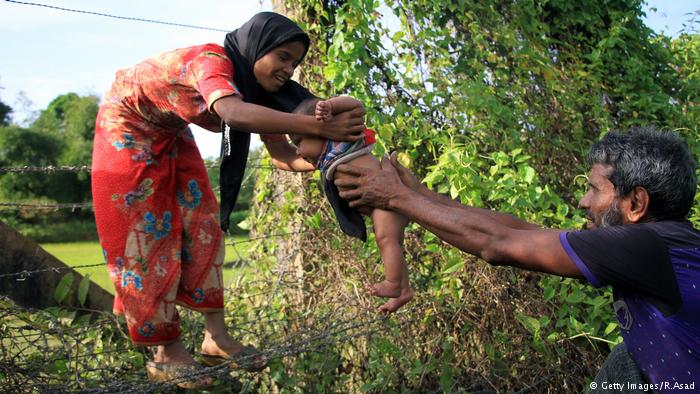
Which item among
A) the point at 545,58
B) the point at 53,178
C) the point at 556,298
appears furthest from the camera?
the point at 53,178

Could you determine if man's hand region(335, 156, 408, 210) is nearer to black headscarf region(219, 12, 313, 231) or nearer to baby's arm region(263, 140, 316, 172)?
black headscarf region(219, 12, 313, 231)

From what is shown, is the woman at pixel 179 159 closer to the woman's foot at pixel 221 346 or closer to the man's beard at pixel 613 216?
the woman's foot at pixel 221 346

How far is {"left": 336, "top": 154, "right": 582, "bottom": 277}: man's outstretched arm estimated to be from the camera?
88.4 inches

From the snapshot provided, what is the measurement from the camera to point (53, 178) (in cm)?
2856

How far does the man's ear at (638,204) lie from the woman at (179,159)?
967 mm

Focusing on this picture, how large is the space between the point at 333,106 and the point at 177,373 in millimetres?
1409

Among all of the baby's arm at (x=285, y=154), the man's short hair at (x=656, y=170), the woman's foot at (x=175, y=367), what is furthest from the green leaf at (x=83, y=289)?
the man's short hair at (x=656, y=170)

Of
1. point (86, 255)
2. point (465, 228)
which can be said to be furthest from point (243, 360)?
point (86, 255)

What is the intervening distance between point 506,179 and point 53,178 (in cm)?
2808

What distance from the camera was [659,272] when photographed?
217cm

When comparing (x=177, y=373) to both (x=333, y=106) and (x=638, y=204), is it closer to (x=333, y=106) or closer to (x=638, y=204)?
(x=333, y=106)

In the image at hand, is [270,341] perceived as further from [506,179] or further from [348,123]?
[348,123]

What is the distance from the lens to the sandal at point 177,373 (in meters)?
3.08

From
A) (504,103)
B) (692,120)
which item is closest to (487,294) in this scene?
(504,103)
